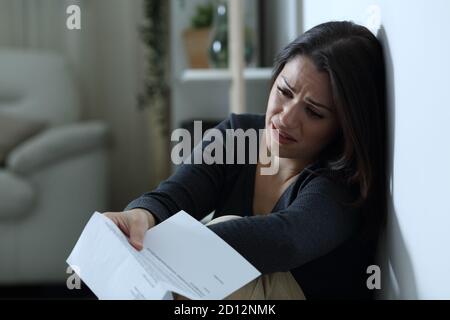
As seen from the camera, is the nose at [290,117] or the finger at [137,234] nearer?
the finger at [137,234]

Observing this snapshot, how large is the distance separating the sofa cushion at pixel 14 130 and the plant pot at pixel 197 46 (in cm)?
66

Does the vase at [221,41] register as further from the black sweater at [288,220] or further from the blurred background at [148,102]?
the black sweater at [288,220]

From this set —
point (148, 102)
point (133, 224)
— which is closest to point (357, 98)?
point (133, 224)

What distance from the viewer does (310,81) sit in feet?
3.17

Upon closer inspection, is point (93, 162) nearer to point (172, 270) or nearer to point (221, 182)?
point (221, 182)

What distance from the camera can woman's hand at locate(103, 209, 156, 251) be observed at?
2.80 feet

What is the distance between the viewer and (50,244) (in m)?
2.29

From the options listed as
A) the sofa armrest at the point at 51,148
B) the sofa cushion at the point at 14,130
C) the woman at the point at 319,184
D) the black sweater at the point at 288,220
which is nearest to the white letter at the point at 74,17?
the sofa cushion at the point at 14,130

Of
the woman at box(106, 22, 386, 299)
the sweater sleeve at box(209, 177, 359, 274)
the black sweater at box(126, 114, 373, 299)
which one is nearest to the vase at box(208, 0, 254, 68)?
the black sweater at box(126, 114, 373, 299)

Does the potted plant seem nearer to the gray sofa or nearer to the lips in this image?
the gray sofa

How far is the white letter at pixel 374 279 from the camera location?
39.5 inches

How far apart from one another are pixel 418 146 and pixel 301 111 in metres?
0.25
